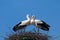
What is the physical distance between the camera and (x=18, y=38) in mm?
8828

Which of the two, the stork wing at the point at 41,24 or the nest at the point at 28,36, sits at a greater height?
the stork wing at the point at 41,24

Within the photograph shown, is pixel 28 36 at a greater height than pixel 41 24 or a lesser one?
lesser

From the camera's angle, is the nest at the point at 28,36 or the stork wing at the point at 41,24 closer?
the nest at the point at 28,36

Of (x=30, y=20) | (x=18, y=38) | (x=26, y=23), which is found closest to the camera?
(x=18, y=38)

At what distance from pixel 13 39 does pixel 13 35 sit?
175 millimetres

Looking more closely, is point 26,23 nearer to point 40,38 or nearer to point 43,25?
point 43,25

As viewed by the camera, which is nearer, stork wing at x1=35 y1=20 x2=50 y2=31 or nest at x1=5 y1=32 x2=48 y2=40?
nest at x1=5 y1=32 x2=48 y2=40

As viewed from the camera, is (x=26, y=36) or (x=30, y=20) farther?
(x=30, y=20)

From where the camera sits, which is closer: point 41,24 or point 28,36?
point 28,36

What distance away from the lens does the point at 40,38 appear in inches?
354

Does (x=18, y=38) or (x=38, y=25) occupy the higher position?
(x=38, y=25)

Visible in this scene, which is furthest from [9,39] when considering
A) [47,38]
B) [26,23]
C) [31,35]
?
[26,23]

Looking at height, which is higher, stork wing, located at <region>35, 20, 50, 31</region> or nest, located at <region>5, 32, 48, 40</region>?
stork wing, located at <region>35, 20, 50, 31</region>

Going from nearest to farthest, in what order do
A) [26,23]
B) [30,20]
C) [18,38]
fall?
1. [18,38]
2. [26,23]
3. [30,20]
